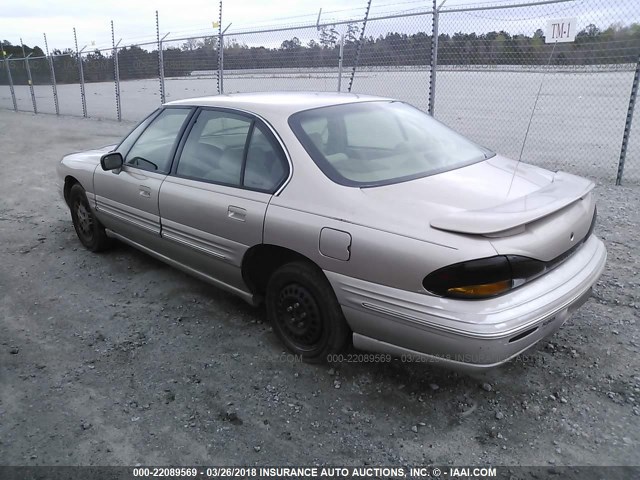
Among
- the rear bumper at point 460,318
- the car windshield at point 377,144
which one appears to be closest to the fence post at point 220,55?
the car windshield at point 377,144

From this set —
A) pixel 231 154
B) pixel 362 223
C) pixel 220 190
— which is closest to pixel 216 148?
pixel 231 154

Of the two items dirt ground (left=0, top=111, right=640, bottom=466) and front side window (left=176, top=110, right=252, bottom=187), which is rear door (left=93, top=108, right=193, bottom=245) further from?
dirt ground (left=0, top=111, right=640, bottom=466)

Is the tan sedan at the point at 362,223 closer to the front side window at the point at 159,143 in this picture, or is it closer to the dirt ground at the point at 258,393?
the front side window at the point at 159,143

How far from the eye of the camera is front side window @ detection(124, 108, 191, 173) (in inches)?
154

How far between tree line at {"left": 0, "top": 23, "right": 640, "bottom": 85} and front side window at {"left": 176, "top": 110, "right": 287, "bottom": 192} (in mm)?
1733

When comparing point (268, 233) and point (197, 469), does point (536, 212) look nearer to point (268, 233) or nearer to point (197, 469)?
point (268, 233)

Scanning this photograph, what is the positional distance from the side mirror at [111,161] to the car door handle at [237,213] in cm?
147

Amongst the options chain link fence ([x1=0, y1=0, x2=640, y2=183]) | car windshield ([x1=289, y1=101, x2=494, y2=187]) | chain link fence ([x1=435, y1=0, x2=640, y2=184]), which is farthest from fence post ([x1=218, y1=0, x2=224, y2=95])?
car windshield ([x1=289, y1=101, x2=494, y2=187])

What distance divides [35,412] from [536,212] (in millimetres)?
2788

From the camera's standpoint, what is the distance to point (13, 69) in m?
23.3

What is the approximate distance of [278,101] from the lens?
3.48 metres

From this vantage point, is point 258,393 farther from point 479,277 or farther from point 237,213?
point 479,277

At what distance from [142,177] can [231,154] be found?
3.24ft

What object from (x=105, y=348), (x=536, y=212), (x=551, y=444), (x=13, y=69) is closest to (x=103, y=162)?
(x=105, y=348)
